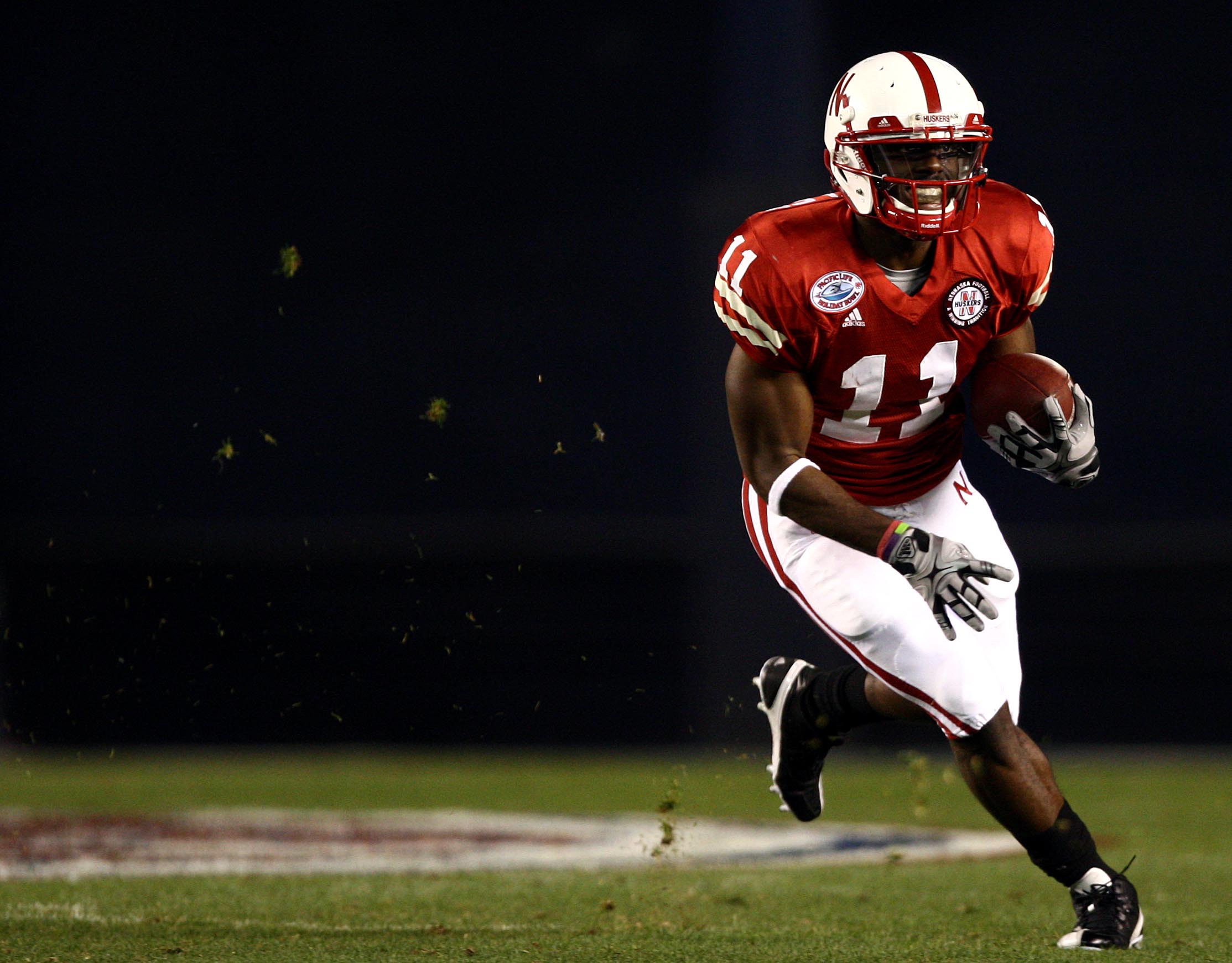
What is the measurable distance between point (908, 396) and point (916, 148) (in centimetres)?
49

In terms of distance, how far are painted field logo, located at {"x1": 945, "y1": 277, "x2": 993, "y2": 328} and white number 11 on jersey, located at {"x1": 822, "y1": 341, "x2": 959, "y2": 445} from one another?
0.17ft

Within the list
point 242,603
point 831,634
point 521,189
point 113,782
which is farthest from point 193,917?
point 521,189

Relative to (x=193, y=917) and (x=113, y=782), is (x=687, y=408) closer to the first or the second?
(x=113, y=782)

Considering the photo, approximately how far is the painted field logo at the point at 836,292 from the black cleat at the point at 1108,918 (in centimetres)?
119

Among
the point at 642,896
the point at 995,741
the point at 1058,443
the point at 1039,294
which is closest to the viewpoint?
the point at 995,741

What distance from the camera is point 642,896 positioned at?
14.3ft

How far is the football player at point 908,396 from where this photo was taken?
3.35 m

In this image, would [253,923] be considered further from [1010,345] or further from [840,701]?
[1010,345]

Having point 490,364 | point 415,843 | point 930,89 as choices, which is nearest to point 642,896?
point 415,843

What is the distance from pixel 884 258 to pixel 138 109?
7203 mm

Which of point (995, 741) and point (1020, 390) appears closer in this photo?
point (995, 741)

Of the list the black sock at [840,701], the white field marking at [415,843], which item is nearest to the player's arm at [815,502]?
the black sock at [840,701]

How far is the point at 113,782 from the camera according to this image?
7.37 m

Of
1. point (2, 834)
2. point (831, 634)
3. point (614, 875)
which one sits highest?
point (831, 634)
